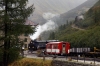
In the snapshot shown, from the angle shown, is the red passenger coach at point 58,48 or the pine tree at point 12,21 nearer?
the pine tree at point 12,21

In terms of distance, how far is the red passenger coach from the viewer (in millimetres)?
40375

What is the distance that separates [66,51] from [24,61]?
12.6 meters

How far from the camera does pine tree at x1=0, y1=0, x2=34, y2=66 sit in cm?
2212

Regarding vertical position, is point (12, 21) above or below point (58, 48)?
above

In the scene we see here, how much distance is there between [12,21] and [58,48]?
61.6 ft

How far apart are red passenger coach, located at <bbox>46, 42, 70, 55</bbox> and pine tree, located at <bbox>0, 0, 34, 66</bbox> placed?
17.0 m

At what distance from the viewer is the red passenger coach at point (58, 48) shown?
4038 cm

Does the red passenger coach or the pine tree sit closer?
the pine tree

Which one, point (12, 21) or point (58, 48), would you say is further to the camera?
point (58, 48)

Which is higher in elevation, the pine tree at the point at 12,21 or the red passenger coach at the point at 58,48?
the pine tree at the point at 12,21

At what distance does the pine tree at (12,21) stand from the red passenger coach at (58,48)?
55.8 ft

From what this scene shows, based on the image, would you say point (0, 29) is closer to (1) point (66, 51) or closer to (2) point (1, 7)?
(2) point (1, 7)

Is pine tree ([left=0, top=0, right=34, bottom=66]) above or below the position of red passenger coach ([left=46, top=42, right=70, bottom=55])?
above

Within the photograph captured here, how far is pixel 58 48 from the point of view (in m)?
40.3
